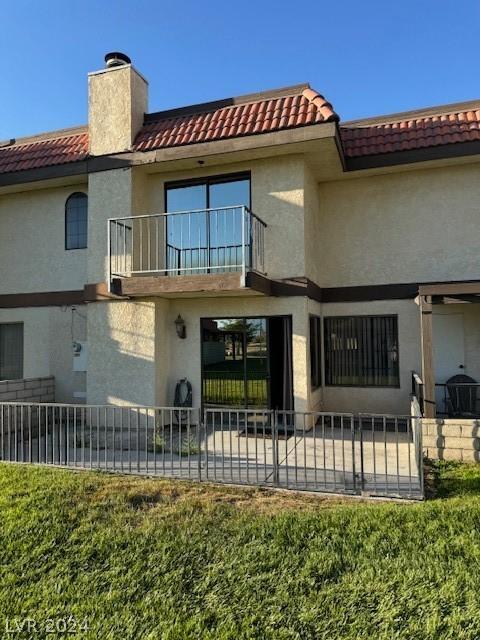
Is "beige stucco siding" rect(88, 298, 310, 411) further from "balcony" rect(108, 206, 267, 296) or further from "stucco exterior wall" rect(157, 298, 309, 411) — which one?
"balcony" rect(108, 206, 267, 296)

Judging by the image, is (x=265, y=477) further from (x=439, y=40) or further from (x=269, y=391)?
(x=439, y=40)

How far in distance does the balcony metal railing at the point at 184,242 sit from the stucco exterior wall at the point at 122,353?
94 centimetres

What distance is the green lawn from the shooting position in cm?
354

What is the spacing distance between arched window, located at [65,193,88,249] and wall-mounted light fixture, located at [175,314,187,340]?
11.8ft

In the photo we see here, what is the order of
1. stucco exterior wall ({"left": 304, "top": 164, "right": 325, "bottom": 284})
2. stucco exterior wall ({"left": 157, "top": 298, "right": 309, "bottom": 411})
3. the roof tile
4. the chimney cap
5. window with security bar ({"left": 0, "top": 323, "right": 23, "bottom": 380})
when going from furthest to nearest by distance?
window with security bar ({"left": 0, "top": 323, "right": 23, "bottom": 380}) < the chimney cap < stucco exterior wall ({"left": 304, "top": 164, "right": 325, "bottom": 284}) < the roof tile < stucco exterior wall ({"left": 157, "top": 298, "right": 309, "bottom": 411})

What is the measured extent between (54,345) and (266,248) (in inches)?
247

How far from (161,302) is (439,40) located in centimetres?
1022

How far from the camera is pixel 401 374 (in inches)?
424

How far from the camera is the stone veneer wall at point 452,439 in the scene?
289 inches

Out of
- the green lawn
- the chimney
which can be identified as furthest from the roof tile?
the green lawn

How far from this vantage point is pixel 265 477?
6.46 metres

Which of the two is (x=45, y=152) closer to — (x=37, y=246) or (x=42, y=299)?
(x=37, y=246)

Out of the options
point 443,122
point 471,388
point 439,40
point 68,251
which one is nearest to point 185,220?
point 68,251

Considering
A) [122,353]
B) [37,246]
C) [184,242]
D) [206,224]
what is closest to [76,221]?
[37,246]
